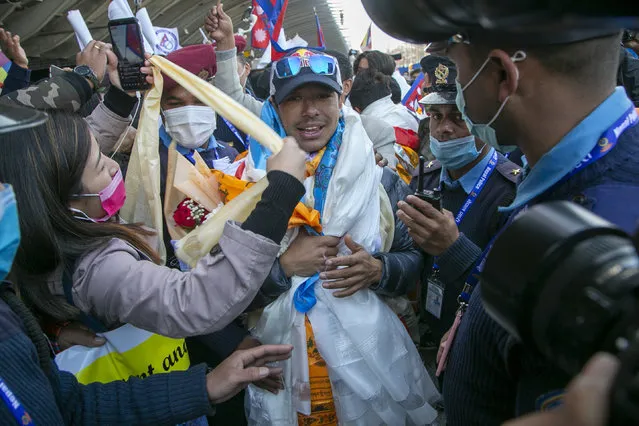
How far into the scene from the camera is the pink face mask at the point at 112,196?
1.75 m

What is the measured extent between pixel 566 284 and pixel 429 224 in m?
1.35

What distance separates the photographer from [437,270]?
238cm

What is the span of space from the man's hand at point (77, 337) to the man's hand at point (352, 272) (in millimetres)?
899

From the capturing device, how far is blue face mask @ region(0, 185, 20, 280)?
957mm

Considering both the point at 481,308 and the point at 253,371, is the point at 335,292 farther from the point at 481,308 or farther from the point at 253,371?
the point at 481,308

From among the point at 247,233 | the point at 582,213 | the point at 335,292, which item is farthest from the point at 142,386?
the point at 582,213

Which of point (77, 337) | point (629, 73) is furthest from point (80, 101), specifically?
point (629, 73)

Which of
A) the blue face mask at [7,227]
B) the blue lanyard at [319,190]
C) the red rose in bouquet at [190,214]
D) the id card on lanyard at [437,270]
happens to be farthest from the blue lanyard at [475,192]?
the blue face mask at [7,227]

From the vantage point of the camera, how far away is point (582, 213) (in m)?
0.69

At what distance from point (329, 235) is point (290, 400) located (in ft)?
2.42

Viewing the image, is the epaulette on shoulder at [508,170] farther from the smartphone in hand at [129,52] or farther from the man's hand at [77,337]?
the man's hand at [77,337]

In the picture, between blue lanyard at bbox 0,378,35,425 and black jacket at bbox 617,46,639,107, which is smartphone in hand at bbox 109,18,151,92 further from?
black jacket at bbox 617,46,639,107

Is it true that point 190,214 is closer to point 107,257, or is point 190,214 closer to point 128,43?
point 107,257

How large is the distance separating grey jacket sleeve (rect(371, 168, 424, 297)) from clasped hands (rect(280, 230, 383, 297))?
51 mm
